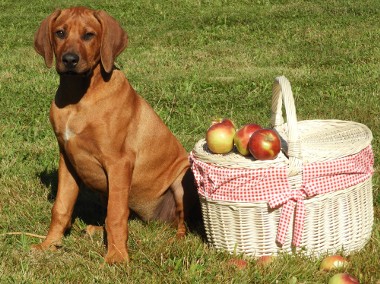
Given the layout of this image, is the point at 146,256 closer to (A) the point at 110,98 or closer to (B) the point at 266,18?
(A) the point at 110,98

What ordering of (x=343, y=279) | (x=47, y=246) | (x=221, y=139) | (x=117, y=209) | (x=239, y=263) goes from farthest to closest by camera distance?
(x=47, y=246) → (x=117, y=209) → (x=221, y=139) → (x=239, y=263) → (x=343, y=279)

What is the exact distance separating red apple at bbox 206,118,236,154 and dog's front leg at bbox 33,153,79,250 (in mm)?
1055

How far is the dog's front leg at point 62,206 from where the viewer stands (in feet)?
15.9

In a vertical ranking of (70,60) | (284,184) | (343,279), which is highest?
(70,60)

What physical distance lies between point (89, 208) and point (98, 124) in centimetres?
125

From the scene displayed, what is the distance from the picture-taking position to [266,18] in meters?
13.8

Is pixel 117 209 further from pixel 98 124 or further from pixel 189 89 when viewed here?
pixel 189 89

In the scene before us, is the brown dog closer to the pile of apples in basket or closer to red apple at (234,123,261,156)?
the pile of apples in basket

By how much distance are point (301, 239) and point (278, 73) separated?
5.43 metres

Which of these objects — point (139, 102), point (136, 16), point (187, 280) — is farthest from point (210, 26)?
point (187, 280)

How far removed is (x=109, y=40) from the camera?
15.4 feet

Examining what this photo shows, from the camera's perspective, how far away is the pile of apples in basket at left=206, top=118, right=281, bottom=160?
4.18m

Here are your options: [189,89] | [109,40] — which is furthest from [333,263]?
[189,89]

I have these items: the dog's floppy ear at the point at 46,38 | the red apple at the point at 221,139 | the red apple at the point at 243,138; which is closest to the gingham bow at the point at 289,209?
the red apple at the point at 243,138
